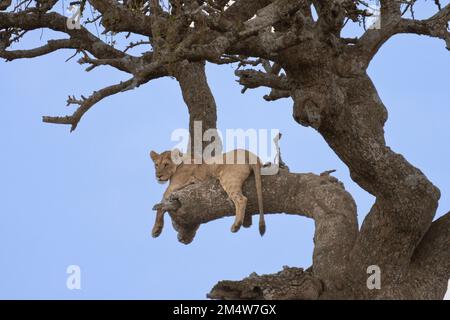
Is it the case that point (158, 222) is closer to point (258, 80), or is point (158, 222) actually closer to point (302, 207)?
point (302, 207)

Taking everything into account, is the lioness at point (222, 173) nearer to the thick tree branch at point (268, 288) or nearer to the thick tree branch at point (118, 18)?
the thick tree branch at point (268, 288)

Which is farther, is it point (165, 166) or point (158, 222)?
point (165, 166)

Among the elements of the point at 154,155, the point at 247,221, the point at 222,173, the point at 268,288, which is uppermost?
the point at 154,155

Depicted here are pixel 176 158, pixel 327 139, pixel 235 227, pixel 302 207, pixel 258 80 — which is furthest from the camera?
pixel 176 158

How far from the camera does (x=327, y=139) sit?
28.3 feet

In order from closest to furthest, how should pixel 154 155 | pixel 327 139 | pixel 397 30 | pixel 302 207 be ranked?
1. pixel 327 139
2. pixel 302 207
3. pixel 397 30
4. pixel 154 155

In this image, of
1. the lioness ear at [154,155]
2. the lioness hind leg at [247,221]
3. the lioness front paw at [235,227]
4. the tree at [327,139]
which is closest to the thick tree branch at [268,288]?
the tree at [327,139]

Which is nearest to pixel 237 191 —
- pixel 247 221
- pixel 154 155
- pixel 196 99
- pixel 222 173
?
pixel 222 173

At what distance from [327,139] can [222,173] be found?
6.73 feet

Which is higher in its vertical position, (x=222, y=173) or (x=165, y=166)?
(x=165, y=166)

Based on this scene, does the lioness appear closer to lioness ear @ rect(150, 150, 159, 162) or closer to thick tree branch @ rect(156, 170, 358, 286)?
lioness ear @ rect(150, 150, 159, 162)

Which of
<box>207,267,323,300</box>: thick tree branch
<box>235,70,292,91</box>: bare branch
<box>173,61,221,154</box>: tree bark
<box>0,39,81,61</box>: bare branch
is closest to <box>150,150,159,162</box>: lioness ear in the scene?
<box>173,61,221,154</box>: tree bark

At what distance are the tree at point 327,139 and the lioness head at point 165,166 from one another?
53 centimetres
